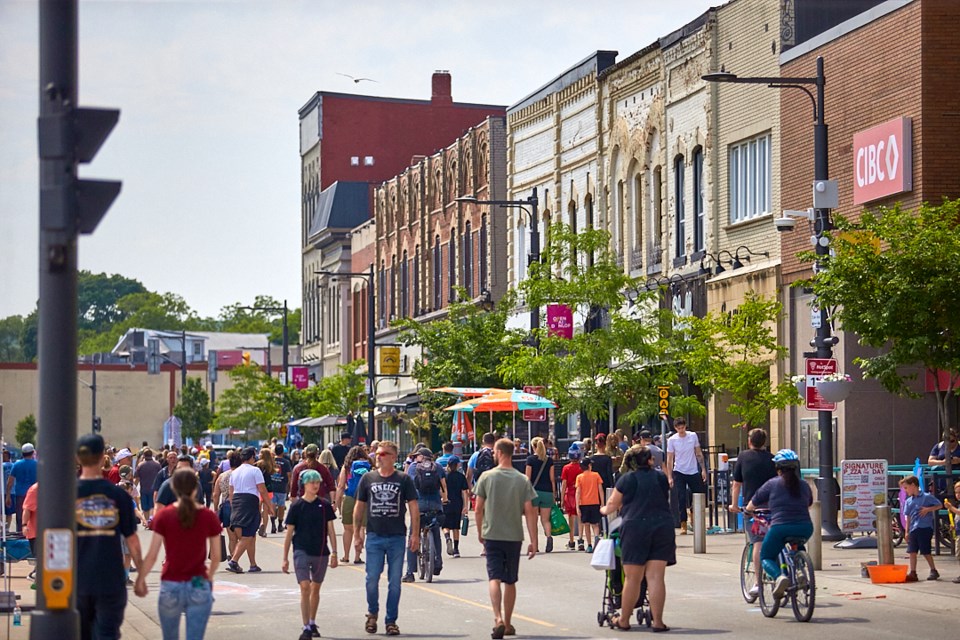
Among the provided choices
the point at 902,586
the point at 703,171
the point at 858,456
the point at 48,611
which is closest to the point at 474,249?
the point at 703,171

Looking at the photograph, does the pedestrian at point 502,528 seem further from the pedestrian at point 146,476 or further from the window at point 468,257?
the window at point 468,257

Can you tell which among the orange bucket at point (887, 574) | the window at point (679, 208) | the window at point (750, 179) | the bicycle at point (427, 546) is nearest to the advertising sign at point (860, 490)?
the orange bucket at point (887, 574)

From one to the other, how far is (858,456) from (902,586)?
1218 cm

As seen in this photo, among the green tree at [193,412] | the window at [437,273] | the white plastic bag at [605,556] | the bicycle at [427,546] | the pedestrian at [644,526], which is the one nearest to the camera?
the pedestrian at [644,526]

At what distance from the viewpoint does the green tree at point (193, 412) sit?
10631 centimetres

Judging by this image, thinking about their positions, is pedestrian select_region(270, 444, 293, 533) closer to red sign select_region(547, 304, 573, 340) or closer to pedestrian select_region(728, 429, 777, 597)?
red sign select_region(547, 304, 573, 340)

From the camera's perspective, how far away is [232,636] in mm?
16938

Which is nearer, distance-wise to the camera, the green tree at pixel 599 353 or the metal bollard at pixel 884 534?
the metal bollard at pixel 884 534

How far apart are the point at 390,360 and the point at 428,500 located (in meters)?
43.2

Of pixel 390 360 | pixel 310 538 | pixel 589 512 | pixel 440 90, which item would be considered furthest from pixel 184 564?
pixel 440 90

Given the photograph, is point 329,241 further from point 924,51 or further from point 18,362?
point 18,362

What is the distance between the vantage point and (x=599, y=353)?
37.4 m

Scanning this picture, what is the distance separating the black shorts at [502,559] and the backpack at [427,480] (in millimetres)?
6962

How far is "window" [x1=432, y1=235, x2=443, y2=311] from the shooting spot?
65.2 meters
